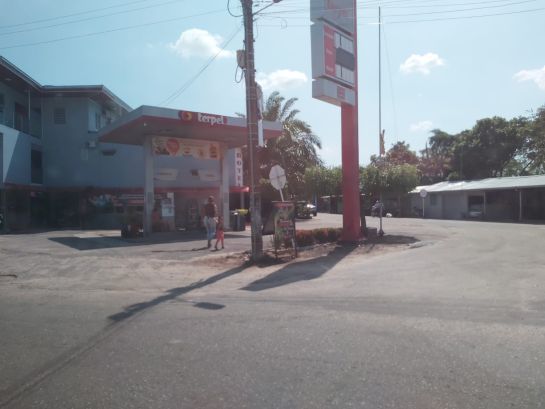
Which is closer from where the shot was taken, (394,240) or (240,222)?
(394,240)

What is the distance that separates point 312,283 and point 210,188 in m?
19.6

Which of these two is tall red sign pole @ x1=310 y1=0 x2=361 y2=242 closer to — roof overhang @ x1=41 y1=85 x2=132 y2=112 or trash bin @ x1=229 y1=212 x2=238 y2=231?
trash bin @ x1=229 y1=212 x2=238 y2=231

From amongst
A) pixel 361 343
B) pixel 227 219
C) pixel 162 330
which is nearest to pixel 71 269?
pixel 162 330

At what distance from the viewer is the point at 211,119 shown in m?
20.8

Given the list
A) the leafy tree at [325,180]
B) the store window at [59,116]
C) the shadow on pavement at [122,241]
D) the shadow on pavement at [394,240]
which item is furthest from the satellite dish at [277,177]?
the store window at [59,116]

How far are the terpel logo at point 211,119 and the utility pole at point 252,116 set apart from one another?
8008 millimetres

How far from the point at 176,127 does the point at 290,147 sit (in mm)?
16724

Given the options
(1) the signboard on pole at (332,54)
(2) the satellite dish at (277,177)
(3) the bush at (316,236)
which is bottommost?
(3) the bush at (316,236)

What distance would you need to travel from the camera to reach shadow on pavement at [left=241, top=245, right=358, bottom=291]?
Answer: 969 cm

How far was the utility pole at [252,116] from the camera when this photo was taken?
1264 centimetres

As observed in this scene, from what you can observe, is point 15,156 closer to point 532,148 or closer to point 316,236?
point 316,236

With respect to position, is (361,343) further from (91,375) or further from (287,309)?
(91,375)

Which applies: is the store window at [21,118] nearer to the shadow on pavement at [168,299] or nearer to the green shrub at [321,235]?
the green shrub at [321,235]

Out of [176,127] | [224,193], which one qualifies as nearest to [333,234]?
[176,127]
